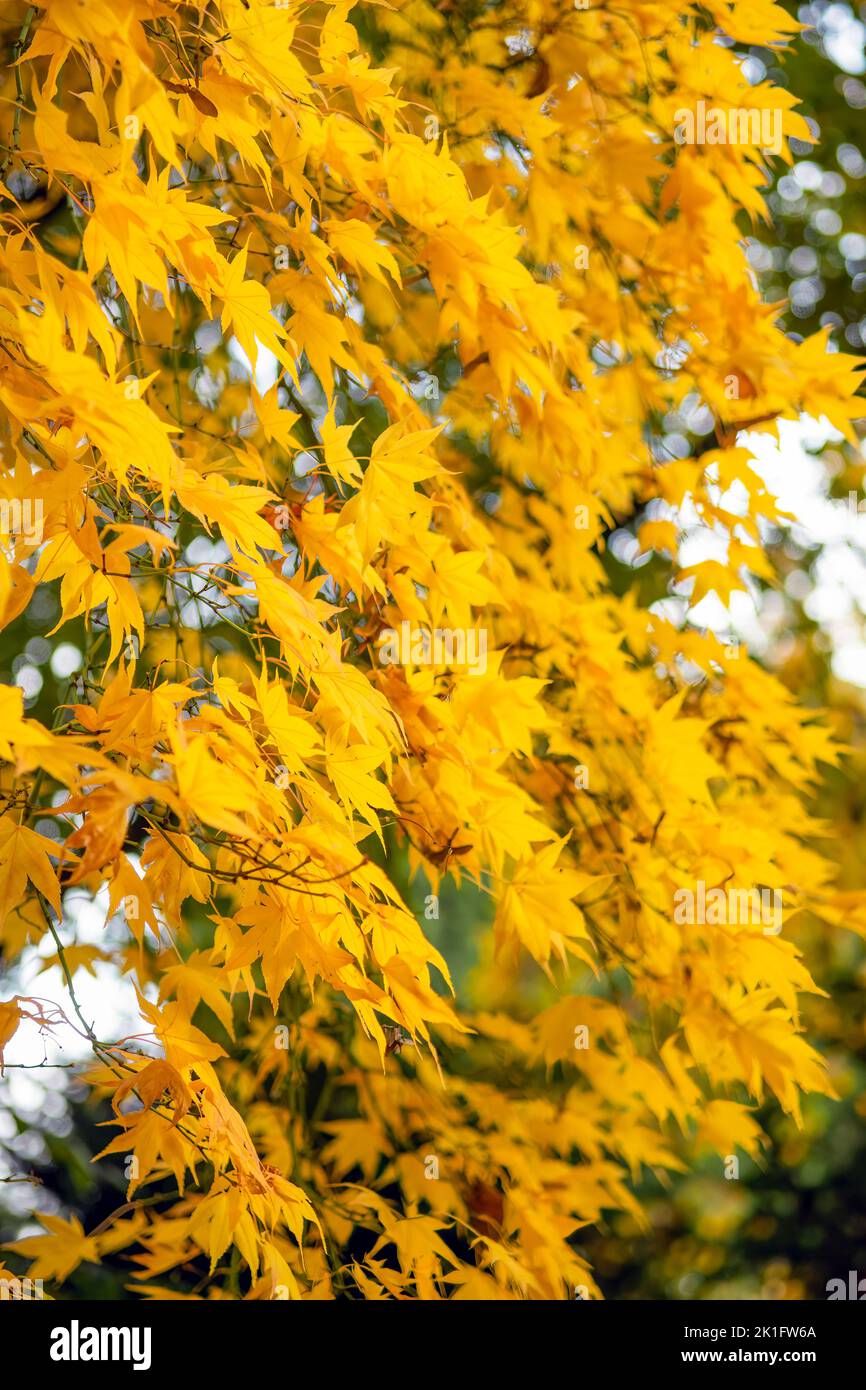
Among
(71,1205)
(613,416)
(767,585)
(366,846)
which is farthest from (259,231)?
(71,1205)

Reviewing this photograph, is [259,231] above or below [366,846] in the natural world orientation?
above

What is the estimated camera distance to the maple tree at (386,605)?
1021 millimetres

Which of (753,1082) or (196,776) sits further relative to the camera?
(753,1082)

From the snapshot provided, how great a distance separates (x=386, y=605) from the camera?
1442 millimetres

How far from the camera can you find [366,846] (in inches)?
80.7

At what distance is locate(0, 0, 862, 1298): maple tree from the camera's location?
3.35 ft

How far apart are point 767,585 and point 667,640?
3.89 feet
